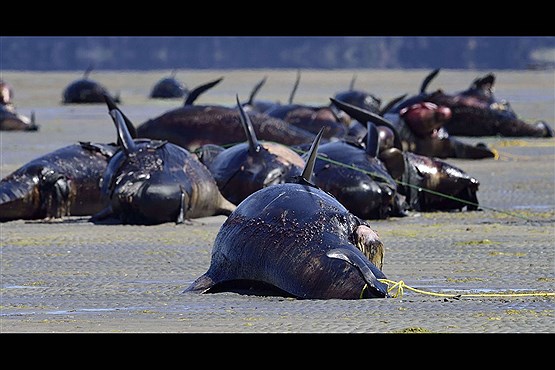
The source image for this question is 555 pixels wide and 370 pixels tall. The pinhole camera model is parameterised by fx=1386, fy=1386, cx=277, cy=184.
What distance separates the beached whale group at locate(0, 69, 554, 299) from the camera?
664 cm

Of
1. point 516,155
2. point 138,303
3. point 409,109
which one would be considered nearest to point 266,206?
point 138,303

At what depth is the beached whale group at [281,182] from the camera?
6.64 meters

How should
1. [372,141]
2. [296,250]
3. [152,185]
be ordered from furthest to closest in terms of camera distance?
[372,141], [152,185], [296,250]

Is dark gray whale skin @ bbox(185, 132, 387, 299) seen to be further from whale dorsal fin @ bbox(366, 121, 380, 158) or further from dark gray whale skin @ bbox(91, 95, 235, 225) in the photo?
whale dorsal fin @ bbox(366, 121, 380, 158)

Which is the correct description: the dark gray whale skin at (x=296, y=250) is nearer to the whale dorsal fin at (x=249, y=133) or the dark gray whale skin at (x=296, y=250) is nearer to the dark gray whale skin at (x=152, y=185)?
the dark gray whale skin at (x=152, y=185)

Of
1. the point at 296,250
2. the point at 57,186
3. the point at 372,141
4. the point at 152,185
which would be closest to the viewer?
the point at 296,250

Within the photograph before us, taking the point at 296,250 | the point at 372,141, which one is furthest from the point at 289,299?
the point at 372,141

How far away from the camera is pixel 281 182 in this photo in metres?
10.5

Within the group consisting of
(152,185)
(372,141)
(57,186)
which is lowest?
(57,186)

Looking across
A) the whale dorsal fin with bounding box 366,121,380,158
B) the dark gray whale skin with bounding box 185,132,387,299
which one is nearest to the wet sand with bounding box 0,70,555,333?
the dark gray whale skin with bounding box 185,132,387,299

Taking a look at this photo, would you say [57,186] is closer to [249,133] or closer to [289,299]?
[249,133]

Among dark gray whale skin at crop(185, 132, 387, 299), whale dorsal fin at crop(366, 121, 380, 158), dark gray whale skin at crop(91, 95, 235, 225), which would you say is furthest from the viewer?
whale dorsal fin at crop(366, 121, 380, 158)

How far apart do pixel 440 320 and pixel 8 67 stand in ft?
214
